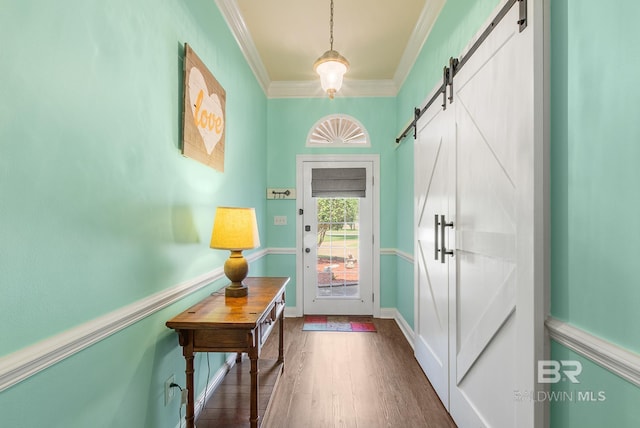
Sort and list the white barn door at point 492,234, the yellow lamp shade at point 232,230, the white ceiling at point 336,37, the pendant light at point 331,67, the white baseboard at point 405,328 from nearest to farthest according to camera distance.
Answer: the white barn door at point 492,234 → the yellow lamp shade at point 232,230 → the pendant light at point 331,67 → the white ceiling at point 336,37 → the white baseboard at point 405,328

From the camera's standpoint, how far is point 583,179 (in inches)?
38.5

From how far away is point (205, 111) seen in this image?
77.1 inches

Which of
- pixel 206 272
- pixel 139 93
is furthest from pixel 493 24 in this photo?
pixel 206 272

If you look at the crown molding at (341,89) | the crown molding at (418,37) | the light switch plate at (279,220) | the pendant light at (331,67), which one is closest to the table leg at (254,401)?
the pendant light at (331,67)

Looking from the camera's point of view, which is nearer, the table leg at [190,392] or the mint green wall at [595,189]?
the mint green wall at [595,189]

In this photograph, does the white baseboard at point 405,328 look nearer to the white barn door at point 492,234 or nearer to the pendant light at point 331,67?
the white barn door at point 492,234

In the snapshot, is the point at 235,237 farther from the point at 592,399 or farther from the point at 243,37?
the point at 243,37

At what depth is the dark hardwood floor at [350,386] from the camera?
1.93 meters

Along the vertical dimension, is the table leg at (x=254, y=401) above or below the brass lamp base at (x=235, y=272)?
below

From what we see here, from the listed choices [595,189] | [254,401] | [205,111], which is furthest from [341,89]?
[254,401]

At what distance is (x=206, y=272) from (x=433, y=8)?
2580mm

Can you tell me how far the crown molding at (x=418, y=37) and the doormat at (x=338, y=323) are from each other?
9.32ft

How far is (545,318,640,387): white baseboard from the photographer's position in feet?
2.65

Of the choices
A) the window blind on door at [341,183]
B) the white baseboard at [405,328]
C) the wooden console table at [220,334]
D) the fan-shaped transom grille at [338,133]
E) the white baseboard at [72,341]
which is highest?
the fan-shaped transom grille at [338,133]
